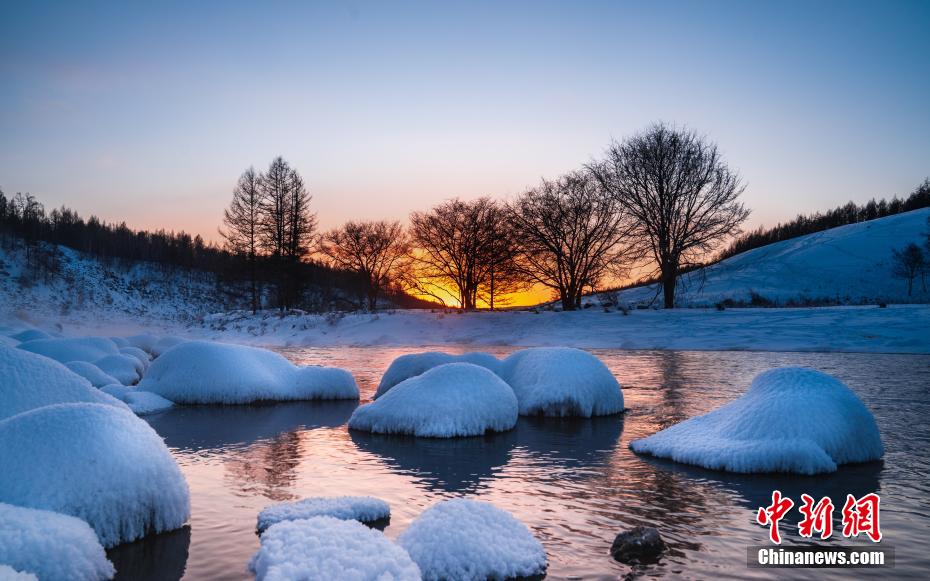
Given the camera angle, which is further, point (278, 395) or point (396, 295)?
point (396, 295)

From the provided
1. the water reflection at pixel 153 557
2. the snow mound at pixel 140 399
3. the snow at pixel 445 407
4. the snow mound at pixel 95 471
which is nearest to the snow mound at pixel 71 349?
the snow mound at pixel 140 399

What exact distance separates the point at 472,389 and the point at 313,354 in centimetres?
1921

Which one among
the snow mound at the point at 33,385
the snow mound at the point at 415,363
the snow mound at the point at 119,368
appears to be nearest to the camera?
the snow mound at the point at 33,385

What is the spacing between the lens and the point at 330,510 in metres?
6.67

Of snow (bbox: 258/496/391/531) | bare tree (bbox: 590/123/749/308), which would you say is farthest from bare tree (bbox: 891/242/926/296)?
snow (bbox: 258/496/391/531)

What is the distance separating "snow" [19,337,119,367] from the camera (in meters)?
19.1

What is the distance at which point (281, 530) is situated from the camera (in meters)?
5.48

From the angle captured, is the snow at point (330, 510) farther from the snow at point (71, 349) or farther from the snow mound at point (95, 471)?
the snow at point (71, 349)

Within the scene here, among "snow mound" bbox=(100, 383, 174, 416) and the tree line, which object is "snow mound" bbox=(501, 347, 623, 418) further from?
the tree line

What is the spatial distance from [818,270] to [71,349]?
209 ft

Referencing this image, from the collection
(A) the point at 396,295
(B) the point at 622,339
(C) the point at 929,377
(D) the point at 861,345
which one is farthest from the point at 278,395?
(A) the point at 396,295

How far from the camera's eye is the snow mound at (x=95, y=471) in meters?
5.99

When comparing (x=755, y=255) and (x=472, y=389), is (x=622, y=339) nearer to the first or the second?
(x=472, y=389)

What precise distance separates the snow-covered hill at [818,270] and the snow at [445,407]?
45639 mm
